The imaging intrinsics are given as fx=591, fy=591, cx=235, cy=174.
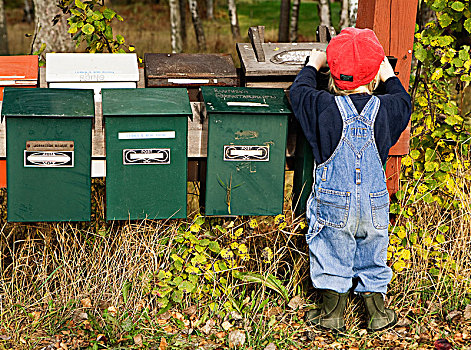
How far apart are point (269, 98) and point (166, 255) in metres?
1.06

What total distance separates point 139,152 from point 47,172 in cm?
46

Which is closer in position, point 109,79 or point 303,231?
point 109,79

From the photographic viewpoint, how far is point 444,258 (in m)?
3.56

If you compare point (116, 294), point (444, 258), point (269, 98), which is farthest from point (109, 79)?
point (444, 258)

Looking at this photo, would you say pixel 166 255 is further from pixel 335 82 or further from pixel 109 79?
pixel 335 82

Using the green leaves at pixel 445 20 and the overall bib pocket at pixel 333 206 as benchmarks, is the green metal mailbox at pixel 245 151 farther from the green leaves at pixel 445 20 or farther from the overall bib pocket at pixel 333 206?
the green leaves at pixel 445 20

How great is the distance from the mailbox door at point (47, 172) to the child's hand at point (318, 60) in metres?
1.19

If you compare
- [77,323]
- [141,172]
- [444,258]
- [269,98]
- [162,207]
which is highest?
[269,98]

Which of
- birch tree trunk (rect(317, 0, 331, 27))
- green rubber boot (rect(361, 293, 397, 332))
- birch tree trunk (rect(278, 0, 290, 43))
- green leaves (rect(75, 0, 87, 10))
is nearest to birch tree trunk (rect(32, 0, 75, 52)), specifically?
green leaves (rect(75, 0, 87, 10))

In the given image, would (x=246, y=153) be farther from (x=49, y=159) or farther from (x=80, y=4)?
(x=80, y=4)

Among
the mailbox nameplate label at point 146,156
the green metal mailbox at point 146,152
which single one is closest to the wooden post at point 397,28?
the green metal mailbox at point 146,152

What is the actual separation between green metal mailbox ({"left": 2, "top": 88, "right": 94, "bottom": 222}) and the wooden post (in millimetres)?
1642

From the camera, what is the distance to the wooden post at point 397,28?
11.0 ft

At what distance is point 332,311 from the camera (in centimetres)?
317
